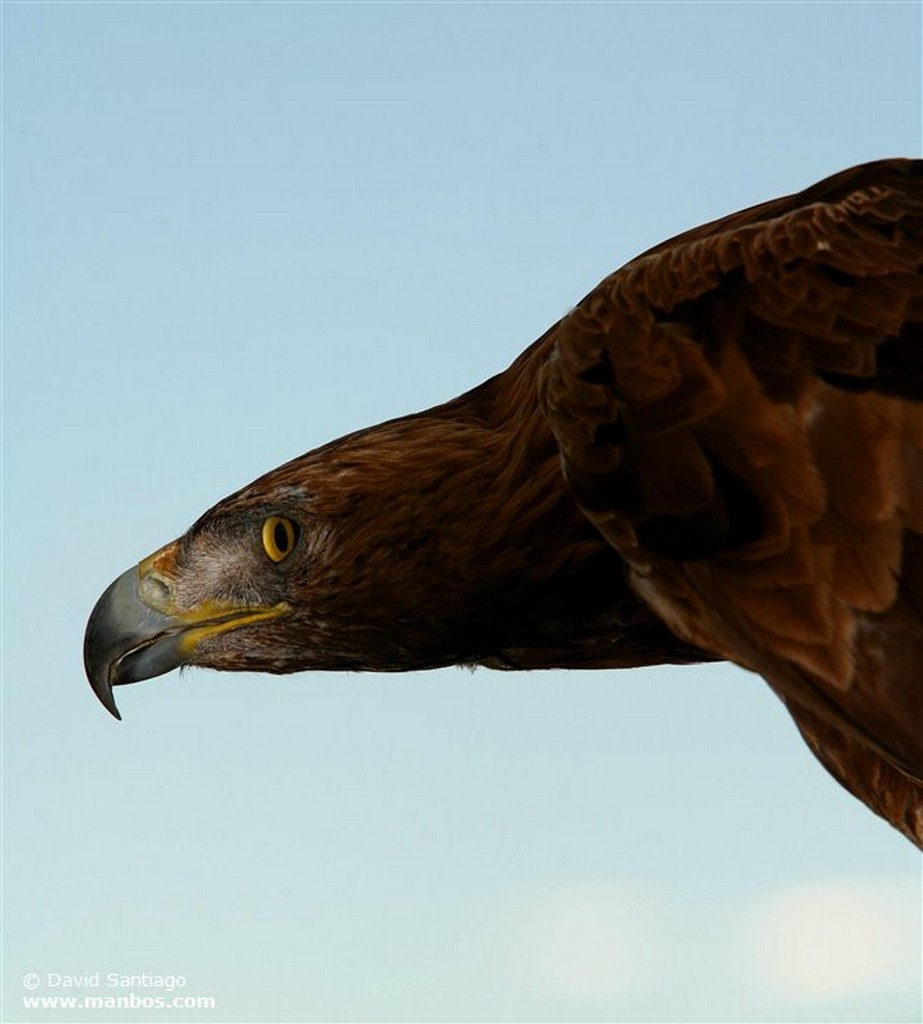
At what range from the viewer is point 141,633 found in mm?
4602

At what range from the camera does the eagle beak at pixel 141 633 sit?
4.59 meters

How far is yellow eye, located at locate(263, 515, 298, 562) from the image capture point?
4371 mm

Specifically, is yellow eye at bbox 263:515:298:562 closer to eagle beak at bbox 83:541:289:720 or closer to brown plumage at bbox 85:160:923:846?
brown plumage at bbox 85:160:923:846

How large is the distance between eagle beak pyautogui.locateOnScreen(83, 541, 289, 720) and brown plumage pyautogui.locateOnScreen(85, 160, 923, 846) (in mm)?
450

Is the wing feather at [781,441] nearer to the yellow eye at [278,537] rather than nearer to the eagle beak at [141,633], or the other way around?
the yellow eye at [278,537]

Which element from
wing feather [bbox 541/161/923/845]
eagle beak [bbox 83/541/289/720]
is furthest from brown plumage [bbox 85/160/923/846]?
eagle beak [bbox 83/541/289/720]

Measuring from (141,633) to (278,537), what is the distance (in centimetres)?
52

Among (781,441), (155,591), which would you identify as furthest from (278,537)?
(781,441)

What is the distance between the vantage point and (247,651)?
450cm

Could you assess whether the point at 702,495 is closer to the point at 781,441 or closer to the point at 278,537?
the point at 781,441

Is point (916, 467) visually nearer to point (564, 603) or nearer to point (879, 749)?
point (879, 749)

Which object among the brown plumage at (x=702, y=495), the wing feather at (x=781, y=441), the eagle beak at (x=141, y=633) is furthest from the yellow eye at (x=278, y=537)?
the wing feather at (x=781, y=441)

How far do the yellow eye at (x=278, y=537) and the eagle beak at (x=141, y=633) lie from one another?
0.30m

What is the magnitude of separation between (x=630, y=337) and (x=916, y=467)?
2.13 feet
